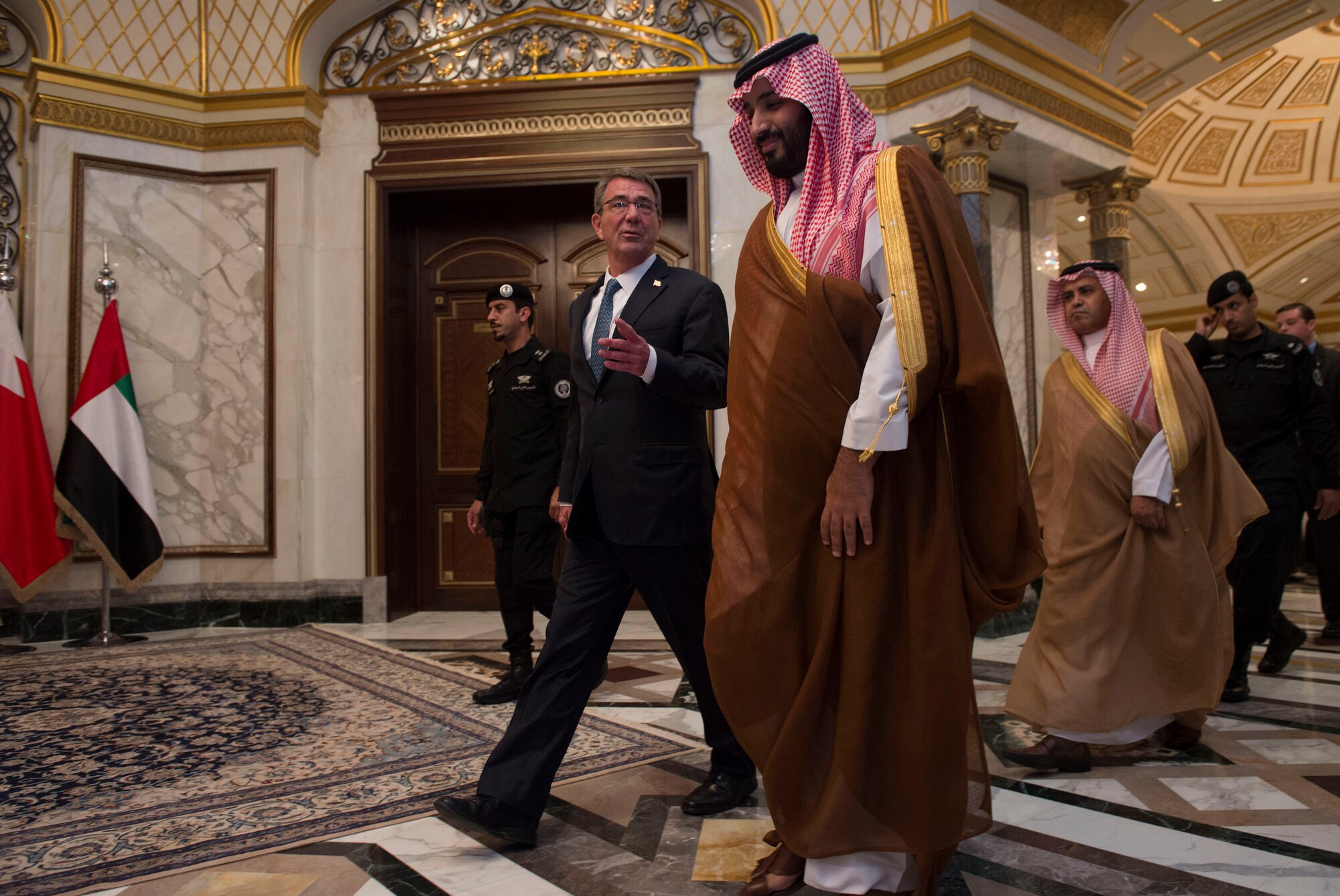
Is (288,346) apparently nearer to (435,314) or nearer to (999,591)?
(435,314)

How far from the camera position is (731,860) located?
1948mm

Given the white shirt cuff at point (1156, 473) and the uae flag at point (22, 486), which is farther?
the uae flag at point (22, 486)

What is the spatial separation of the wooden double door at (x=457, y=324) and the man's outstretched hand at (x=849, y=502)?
4758 mm

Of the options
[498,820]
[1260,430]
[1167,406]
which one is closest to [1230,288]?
[1260,430]

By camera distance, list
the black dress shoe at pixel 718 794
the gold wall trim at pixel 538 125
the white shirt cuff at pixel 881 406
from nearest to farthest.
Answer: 1. the white shirt cuff at pixel 881 406
2. the black dress shoe at pixel 718 794
3. the gold wall trim at pixel 538 125

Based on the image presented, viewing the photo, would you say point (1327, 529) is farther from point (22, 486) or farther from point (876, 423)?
point (22, 486)

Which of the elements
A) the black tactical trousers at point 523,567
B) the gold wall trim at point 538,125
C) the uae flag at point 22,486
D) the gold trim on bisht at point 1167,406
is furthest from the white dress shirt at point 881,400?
the uae flag at point 22,486

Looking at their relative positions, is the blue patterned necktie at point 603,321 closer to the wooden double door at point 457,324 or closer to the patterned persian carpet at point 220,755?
the patterned persian carpet at point 220,755

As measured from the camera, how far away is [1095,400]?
2.86 m

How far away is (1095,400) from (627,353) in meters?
1.64

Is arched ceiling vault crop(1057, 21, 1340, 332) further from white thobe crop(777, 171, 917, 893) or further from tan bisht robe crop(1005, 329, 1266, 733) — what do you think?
white thobe crop(777, 171, 917, 893)

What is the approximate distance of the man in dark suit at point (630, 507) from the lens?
206 cm

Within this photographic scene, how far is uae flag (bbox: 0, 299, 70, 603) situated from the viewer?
16.5 feet

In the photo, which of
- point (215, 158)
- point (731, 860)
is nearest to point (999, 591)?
point (731, 860)
